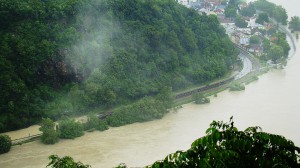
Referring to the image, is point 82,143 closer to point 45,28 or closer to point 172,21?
point 45,28

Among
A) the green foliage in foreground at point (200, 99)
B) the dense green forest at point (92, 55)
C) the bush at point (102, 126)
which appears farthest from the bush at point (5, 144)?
the green foliage in foreground at point (200, 99)

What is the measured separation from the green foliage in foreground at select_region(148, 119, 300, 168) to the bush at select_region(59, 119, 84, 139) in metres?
13.7

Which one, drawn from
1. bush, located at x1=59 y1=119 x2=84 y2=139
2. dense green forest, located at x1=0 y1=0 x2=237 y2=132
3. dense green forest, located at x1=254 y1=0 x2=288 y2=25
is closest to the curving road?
dense green forest, located at x1=0 y1=0 x2=237 y2=132

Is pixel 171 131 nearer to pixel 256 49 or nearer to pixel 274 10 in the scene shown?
pixel 256 49

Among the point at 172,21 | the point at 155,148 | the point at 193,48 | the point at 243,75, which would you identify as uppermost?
the point at 172,21

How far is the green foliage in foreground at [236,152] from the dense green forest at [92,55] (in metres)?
15.0

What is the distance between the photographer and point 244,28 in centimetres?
3497

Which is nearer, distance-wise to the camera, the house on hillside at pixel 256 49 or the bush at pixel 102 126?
the bush at pixel 102 126

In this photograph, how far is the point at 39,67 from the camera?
19.5 m

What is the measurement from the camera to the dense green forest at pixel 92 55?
61.6 feet

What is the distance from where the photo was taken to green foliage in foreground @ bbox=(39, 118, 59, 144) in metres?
16.3

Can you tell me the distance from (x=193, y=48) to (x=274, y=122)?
29.0ft

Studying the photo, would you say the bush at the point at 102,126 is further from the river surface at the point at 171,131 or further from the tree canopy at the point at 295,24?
the tree canopy at the point at 295,24

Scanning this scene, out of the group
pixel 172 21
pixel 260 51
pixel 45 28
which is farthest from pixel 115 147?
pixel 260 51
